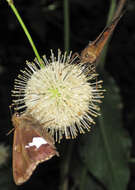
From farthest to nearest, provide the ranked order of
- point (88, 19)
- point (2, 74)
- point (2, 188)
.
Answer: point (88, 19) < point (2, 74) < point (2, 188)

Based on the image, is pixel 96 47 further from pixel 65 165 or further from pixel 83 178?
pixel 83 178

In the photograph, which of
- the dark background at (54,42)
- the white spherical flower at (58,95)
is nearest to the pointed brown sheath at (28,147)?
the white spherical flower at (58,95)

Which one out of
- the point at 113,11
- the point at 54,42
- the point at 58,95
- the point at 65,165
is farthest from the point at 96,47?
the point at 54,42

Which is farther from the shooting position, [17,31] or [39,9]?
[17,31]

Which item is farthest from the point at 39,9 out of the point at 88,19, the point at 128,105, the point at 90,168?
the point at 128,105

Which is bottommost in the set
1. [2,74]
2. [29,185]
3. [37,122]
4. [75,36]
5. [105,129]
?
[29,185]

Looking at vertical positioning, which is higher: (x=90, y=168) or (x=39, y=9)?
(x=39, y=9)

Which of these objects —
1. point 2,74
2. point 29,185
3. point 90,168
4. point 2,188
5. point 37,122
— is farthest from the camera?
point 2,74

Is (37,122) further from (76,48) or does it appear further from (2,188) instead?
(76,48)
